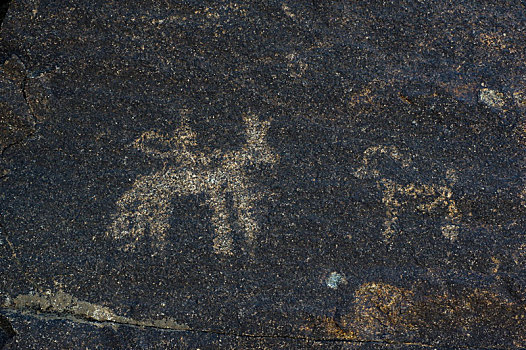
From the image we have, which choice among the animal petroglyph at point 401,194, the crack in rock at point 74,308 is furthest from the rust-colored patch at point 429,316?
the crack in rock at point 74,308

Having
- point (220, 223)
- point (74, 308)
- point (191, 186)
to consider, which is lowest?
point (74, 308)

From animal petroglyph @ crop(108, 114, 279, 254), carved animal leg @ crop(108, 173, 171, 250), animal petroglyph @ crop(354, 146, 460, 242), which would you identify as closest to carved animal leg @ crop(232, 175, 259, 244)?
animal petroglyph @ crop(108, 114, 279, 254)

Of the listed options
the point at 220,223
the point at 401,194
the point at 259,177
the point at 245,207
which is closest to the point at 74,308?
the point at 220,223

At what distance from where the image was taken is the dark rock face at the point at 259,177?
1663 mm

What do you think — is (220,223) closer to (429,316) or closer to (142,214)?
(142,214)

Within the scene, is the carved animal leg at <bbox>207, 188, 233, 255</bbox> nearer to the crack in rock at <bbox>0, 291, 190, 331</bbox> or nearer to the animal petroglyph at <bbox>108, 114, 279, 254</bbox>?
the animal petroglyph at <bbox>108, 114, 279, 254</bbox>

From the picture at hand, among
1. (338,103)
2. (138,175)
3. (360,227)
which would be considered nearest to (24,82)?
(138,175)

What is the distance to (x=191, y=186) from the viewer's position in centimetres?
168

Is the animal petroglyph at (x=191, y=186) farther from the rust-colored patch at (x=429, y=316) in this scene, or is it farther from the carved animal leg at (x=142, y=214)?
the rust-colored patch at (x=429, y=316)

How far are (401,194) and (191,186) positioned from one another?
0.80 meters

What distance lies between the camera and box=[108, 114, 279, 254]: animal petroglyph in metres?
1.67

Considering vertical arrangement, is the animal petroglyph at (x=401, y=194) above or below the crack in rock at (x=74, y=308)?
above

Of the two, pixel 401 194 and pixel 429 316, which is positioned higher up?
pixel 401 194

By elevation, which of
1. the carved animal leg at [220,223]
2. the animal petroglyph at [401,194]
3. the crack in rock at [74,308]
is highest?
the animal petroglyph at [401,194]
